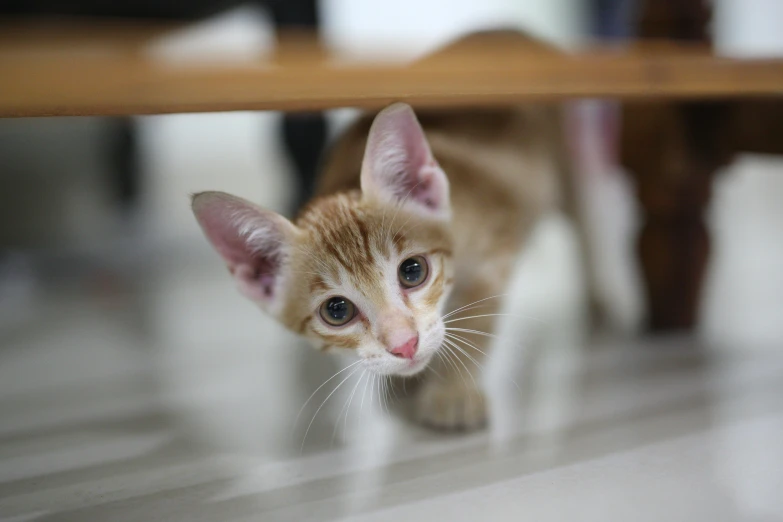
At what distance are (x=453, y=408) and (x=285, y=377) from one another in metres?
0.38

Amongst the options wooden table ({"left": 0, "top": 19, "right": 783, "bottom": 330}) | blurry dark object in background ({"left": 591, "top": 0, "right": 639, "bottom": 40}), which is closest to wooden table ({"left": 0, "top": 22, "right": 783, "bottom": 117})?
wooden table ({"left": 0, "top": 19, "right": 783, "bottom": 330})

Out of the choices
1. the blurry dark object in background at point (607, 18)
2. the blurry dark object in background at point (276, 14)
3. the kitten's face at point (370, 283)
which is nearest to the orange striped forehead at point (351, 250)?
the kitten's face at point (370, 283)

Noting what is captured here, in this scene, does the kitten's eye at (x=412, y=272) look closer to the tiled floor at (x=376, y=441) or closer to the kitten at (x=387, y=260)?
the kitten at (x=387, y=260)

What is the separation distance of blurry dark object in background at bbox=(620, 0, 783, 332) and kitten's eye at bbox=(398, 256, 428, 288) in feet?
1.91

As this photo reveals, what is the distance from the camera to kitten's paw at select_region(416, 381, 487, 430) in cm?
86

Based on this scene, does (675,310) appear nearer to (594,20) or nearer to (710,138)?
(710,138)

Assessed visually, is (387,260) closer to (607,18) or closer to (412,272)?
(412,272)

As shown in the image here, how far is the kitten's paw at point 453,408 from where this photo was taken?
0.86 metres

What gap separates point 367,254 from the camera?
718 millimetres

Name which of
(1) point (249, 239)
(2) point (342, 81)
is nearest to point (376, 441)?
(1) point (249, 239)

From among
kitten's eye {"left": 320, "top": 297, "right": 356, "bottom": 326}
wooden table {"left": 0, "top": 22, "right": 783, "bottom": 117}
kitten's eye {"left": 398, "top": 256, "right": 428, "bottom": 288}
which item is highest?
wooden table {"left": 0, "top": 22, "right": 783, "bottom": 117}

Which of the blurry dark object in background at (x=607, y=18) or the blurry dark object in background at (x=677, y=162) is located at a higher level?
the blurry dark object in background at (x=607, y=18)

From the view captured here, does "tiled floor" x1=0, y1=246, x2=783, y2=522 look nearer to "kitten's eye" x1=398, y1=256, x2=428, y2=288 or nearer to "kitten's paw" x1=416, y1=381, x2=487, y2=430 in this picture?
"kitten's paw" x1=416, y1=381, x2=487, y2=430

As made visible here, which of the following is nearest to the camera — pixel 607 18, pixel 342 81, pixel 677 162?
pixel 342 81
